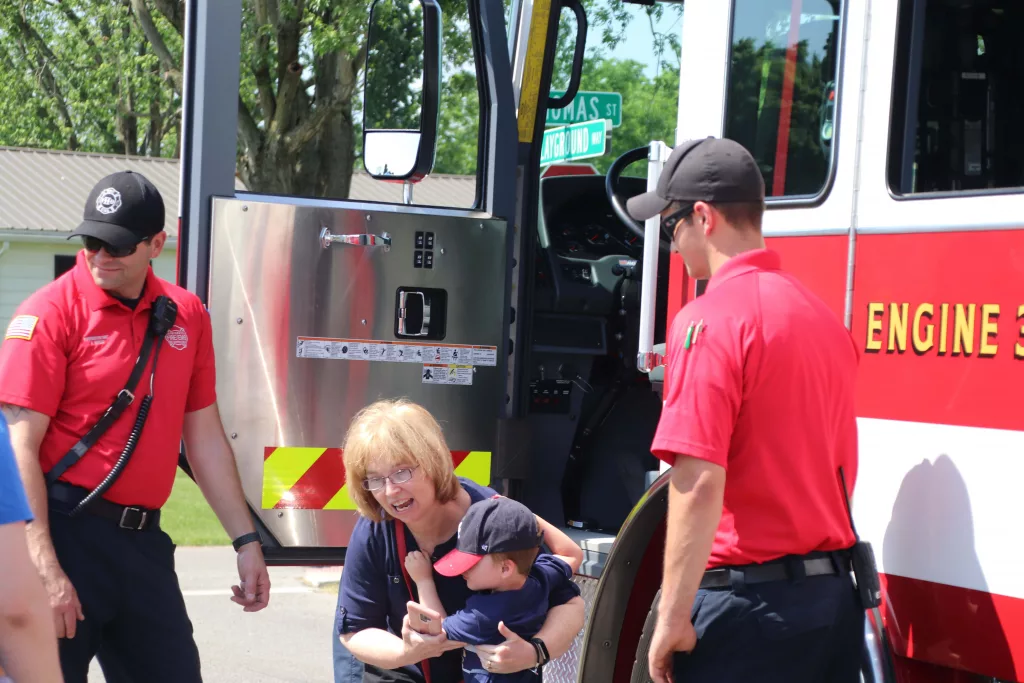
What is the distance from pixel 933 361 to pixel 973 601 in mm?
475

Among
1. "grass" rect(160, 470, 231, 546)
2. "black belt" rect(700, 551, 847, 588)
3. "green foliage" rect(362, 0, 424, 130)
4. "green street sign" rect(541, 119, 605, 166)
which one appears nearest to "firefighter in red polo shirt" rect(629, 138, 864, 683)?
"black belt" rect(700, 551, 847, 588)

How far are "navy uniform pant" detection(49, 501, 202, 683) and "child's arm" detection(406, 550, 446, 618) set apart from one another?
0.91 m

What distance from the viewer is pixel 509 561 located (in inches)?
104

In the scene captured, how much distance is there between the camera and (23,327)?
3.16 meters

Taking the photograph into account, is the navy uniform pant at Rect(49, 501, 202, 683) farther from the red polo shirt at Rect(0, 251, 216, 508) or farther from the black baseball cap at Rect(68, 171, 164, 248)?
the black baseball cap at Rect(68, 171, 164, 248)

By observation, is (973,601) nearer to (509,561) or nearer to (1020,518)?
(1020,518)

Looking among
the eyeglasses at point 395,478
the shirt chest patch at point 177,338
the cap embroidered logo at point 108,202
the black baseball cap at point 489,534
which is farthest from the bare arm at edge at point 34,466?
the black baseball cap at point 489,534

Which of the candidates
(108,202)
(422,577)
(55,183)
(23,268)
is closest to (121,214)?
(108,202)

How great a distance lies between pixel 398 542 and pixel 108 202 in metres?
1.20

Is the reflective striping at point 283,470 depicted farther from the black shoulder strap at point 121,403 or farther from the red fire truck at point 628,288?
the black shoulder strap at point 121,403

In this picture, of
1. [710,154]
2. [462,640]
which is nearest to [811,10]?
[710,154]

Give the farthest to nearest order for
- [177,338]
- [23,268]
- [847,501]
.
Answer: [23,268] → [177,338] → [847,501]

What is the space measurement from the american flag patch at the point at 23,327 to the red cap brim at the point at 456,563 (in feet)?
4.04

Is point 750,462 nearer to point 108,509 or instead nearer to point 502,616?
point 502,616
